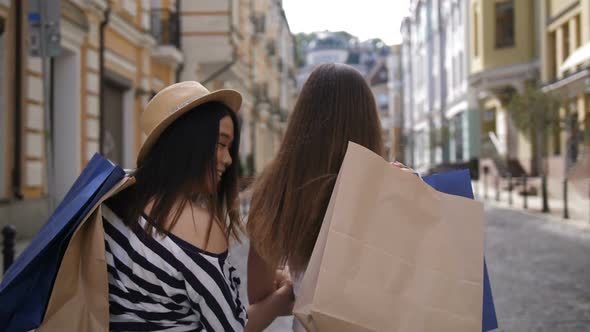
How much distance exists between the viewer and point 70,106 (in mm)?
12773

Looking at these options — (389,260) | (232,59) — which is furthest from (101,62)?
(389,260)

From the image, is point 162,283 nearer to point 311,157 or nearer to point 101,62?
point 311,157

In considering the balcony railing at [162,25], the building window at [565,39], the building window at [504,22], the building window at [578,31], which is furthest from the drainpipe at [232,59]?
the building window at [504,22]

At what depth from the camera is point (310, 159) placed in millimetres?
2098

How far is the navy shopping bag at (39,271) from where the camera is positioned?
1649 mm

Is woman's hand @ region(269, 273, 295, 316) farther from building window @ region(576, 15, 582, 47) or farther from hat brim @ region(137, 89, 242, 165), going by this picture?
building window @ region(576, 15, 582, 47)

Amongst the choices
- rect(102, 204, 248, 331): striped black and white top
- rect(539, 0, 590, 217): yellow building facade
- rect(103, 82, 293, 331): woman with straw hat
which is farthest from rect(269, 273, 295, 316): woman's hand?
rect(539, 0, 590, 217): yellow building facade

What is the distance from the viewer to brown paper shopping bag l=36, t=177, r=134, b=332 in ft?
5.54

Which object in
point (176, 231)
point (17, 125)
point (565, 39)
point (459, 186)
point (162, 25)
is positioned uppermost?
point (565, 39)

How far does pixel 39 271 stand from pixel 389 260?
2.75 ft

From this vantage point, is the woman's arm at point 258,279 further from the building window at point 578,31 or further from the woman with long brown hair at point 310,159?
the building window at point 578,31

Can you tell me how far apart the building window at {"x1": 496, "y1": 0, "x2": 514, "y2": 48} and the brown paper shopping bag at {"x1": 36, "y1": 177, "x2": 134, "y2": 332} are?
106ft

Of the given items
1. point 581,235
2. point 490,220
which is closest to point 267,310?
point 581,235

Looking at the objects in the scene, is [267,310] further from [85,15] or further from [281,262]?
[85,15]
